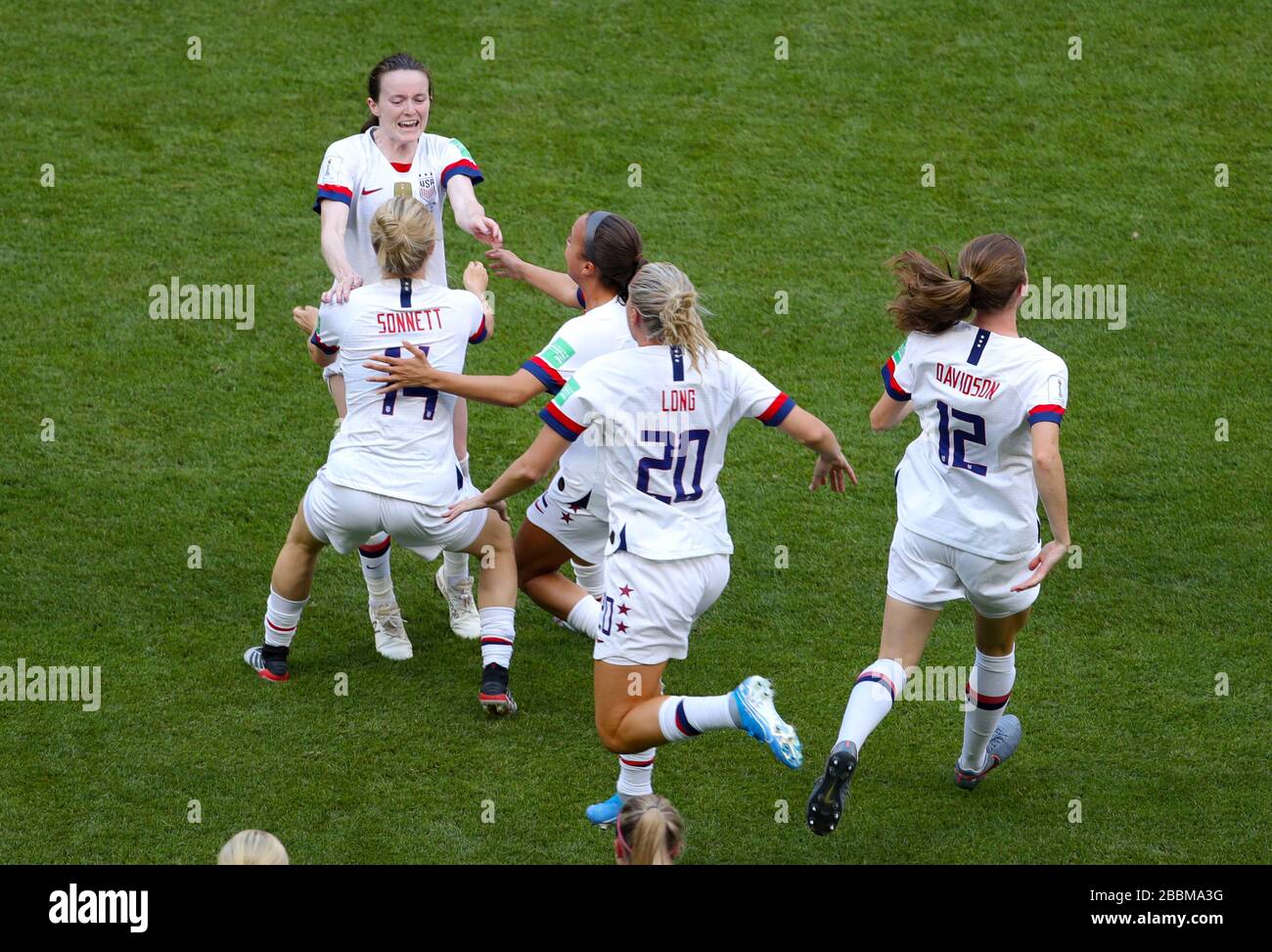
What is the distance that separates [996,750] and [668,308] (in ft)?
7.29

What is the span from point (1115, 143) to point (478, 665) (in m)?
6.35

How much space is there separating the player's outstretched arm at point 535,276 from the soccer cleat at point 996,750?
237cm

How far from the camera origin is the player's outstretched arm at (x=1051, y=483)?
4.93 metres

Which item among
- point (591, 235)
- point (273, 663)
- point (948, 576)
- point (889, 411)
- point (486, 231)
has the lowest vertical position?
point (273, 663)

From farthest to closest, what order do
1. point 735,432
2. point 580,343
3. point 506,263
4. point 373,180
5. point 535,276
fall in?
point 735,432, point 373,180, point 535,276, point 506,263, point 580,343

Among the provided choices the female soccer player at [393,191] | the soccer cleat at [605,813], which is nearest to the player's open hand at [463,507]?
the female soccer player at [393,191]

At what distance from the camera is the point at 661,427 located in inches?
197

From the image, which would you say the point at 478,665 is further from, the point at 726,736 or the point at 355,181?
the point at 355,181

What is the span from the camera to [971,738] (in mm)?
5754

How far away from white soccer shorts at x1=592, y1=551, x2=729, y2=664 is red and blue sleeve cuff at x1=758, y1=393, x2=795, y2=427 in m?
0.49

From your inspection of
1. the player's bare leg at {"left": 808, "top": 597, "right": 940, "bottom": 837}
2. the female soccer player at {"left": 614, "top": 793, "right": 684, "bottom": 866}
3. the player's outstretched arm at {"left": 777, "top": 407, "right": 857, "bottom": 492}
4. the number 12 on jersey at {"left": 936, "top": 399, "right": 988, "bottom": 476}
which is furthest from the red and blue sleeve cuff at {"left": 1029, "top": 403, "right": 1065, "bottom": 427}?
the female soccer player at {"left": 614, "top": 793, "right": 684, "bottom": 866}

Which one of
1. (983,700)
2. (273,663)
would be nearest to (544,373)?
(273,663)

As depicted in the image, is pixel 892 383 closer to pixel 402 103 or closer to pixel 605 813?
pixel 605 813

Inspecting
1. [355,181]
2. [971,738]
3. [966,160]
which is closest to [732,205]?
[966,160]
